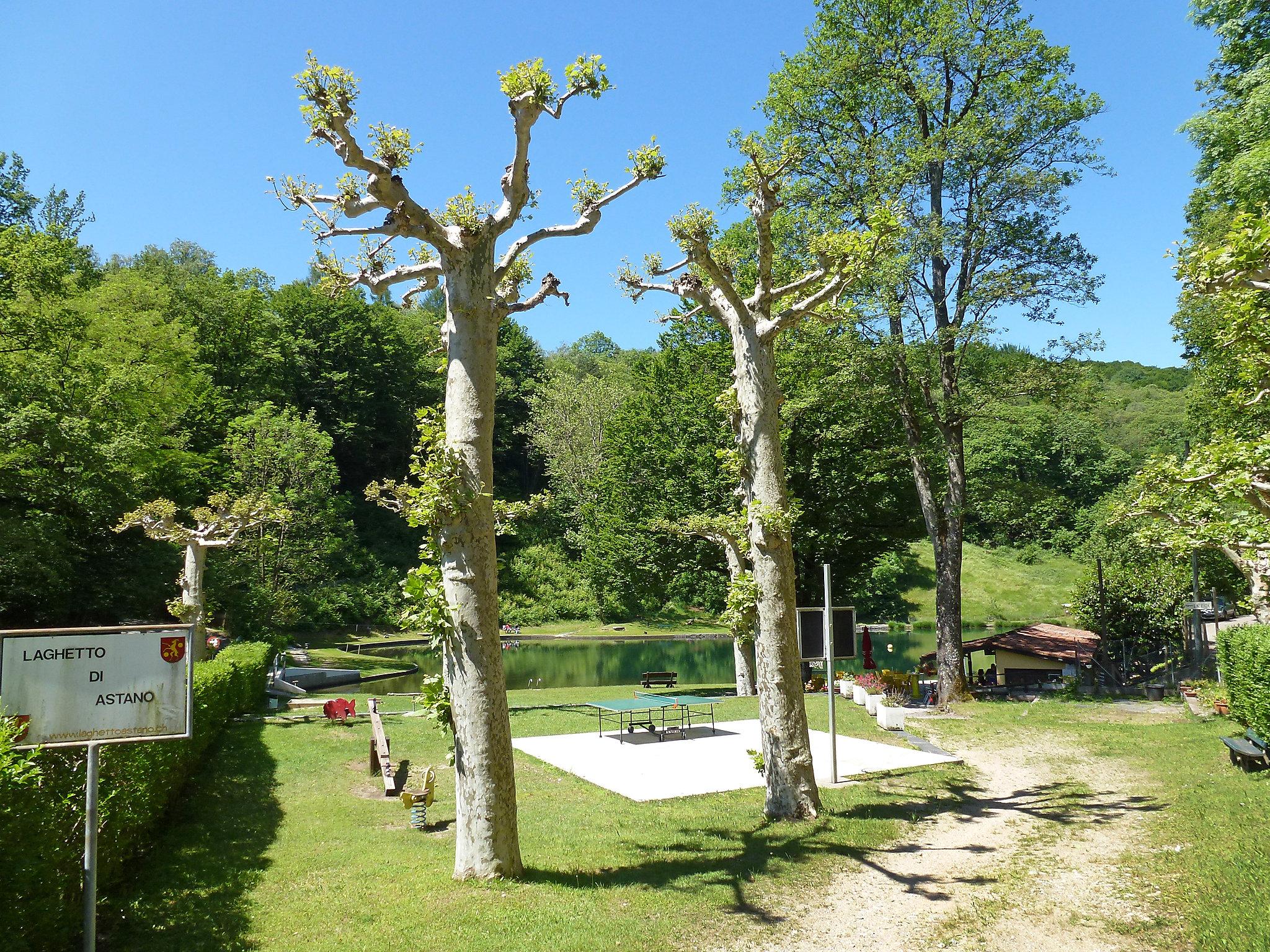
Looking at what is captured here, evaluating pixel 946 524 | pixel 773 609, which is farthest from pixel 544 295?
pixel 946 524

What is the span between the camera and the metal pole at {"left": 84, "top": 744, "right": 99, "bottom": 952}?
4859 mm

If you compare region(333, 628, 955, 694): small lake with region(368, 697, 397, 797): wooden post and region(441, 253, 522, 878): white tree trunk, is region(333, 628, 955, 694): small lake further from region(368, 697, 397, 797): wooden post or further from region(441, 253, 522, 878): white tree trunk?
region(441, 253, 522, 878): white tree trunk

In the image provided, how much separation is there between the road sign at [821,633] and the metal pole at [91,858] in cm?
731

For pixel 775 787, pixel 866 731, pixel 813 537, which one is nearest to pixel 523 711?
pixel 866 731

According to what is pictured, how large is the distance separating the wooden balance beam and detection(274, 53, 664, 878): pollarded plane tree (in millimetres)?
4470

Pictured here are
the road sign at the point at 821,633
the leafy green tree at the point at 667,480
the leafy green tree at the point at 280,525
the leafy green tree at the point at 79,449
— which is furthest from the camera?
the leafy green tree at the point at 280,525

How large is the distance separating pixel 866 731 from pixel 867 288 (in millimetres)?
10743

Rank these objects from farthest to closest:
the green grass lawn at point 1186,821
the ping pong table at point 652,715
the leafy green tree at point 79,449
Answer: the leafy green tree at point 79,449 < the ping pong table at point 652,715 < the green grass lawn at point 1186,821

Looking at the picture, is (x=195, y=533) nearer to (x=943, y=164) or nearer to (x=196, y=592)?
(x=196, y=592)

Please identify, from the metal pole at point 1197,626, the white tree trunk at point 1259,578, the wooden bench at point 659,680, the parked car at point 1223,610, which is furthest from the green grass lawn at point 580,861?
the parked car at point 1223,610

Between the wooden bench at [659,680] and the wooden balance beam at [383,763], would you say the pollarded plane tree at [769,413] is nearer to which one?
the wooden balance beam at [383,763]

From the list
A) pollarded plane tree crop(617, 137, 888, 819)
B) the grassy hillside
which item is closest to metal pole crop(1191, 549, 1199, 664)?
pollarded plane tree crop(617, 137, 888, 819)

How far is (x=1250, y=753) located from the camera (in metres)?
10.7

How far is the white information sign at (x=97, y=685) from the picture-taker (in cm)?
489
